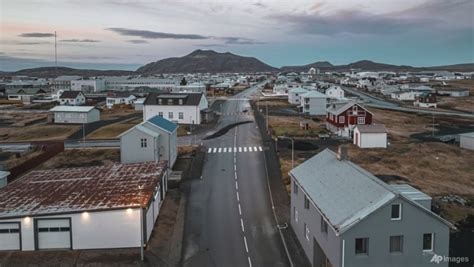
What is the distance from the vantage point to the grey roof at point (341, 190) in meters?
18.9

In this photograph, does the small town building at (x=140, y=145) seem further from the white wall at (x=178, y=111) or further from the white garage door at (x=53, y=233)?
the white wall at (x=178, y=111)

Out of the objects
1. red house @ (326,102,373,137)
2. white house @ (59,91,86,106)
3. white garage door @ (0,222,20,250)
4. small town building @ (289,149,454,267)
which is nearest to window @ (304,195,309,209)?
small town building @ (289,149,454,267)

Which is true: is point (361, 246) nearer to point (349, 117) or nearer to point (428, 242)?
point (428, 242)

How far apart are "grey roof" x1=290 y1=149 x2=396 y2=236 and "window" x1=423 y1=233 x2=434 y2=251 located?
266cm

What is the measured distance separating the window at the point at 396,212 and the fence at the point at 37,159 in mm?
35139

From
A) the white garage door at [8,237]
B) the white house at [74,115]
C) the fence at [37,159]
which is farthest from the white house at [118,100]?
the white garage door at [8,237]

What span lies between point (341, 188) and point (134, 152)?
977 inches

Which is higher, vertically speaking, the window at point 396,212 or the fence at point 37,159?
the window at point 396,212

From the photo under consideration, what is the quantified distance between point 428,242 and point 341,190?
4.57m

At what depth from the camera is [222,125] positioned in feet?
234

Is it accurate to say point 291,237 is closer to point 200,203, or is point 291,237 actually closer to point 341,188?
point 341,188

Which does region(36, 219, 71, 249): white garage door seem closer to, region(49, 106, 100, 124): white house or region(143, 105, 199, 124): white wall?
region(143, 105, 199, 124): white wall

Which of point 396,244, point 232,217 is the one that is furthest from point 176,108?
point 396,244

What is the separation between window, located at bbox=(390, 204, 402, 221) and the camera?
61.2ft
